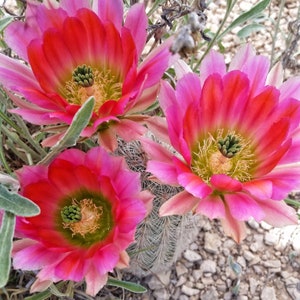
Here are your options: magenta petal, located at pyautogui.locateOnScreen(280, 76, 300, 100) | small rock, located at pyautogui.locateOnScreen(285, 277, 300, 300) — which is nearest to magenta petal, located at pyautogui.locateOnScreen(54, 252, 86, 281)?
magenta petal, located at pyautogui.locateOnScreen(280, 76, 300, 100)

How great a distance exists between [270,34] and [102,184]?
1110 millimetres

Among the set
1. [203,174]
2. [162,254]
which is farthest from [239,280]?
[203,174]

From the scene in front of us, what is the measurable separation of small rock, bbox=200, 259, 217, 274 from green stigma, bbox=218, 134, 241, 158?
1.85ft

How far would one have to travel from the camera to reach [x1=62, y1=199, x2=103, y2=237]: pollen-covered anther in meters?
0.90

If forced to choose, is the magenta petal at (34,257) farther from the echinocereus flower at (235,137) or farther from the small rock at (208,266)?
the small rock at (208,266)

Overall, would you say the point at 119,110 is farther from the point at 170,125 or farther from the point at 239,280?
the point at 239,280

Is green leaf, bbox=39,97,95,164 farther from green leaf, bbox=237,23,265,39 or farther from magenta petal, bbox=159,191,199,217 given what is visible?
green leaf, bbox=237,23,265,39

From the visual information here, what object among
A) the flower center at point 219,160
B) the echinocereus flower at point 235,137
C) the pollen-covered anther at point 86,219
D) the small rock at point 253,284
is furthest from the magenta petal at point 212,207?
the small rock at point 253,284

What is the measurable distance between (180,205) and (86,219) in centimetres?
21

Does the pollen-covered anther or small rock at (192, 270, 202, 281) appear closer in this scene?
the pollen-covered anther

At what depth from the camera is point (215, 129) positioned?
890 mm

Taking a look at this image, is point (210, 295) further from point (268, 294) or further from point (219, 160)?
point (219, 160)

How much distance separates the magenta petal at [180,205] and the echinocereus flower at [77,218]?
3cm

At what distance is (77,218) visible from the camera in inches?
34.3
